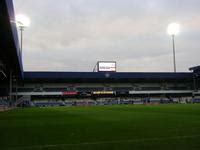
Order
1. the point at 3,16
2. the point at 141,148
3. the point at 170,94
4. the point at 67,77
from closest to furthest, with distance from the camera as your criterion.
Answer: the point at 141,148
the point at 3,16
the point at 67,77
the point at 170,94

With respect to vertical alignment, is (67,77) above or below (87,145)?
above

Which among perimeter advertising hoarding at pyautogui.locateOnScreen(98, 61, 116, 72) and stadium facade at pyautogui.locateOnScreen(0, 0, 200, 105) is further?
perimeter advertising hoarding at pyautogui.locateOnScreen(98, 61, 116, 72)

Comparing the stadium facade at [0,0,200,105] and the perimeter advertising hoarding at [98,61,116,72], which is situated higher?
the perimeter advertising hoarding at [98,61,116,72]

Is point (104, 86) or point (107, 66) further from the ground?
point (107, 66)

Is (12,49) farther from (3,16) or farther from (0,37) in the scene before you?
(3,16)

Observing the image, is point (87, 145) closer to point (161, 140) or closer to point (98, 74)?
point (161, 140)

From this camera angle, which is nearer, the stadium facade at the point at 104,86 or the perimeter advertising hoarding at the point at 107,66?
the stadium facade at the point at 104,86

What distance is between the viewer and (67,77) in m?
82.6

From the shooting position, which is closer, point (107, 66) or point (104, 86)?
point (107, 66)

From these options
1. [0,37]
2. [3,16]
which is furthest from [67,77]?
[3,16]

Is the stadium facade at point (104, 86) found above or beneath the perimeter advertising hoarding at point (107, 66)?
beneath

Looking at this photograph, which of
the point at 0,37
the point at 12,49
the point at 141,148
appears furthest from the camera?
the point at 12,49

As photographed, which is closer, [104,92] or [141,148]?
[141,148]

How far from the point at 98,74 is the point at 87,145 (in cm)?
7616
